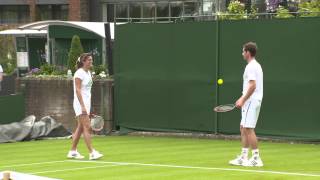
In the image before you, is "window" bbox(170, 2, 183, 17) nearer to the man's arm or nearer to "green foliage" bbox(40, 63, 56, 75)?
"green foliage" bbox(40, 63, 56, 75)

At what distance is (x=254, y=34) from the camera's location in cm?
1609

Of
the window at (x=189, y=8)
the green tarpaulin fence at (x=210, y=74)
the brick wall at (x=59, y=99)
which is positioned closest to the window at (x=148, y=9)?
the window at (x=189, y=8)

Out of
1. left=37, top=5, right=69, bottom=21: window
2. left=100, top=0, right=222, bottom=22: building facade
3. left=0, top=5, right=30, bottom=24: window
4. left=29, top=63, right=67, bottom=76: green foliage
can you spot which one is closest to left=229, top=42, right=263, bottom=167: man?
left=29, top=63, right=67, bottom=76: green foliage

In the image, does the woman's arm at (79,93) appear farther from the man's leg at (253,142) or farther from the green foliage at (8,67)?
the green foliage at (8,67)

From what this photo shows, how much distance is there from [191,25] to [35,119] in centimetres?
450

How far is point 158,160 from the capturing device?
12.7 meters

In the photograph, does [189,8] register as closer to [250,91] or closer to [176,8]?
[176,8]

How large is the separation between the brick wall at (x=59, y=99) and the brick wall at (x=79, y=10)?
18308mm

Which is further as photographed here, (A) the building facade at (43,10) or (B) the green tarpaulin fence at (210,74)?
(A) the building facade at (43,10)

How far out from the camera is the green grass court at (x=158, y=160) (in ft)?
34.9

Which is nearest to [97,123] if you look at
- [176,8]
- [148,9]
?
[176,8]

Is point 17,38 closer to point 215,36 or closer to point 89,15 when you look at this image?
point 89,15

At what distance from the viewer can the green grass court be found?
1064cm

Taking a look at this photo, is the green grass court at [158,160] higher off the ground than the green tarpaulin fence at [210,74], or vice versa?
the green tarpaulin fence at [210,74]
